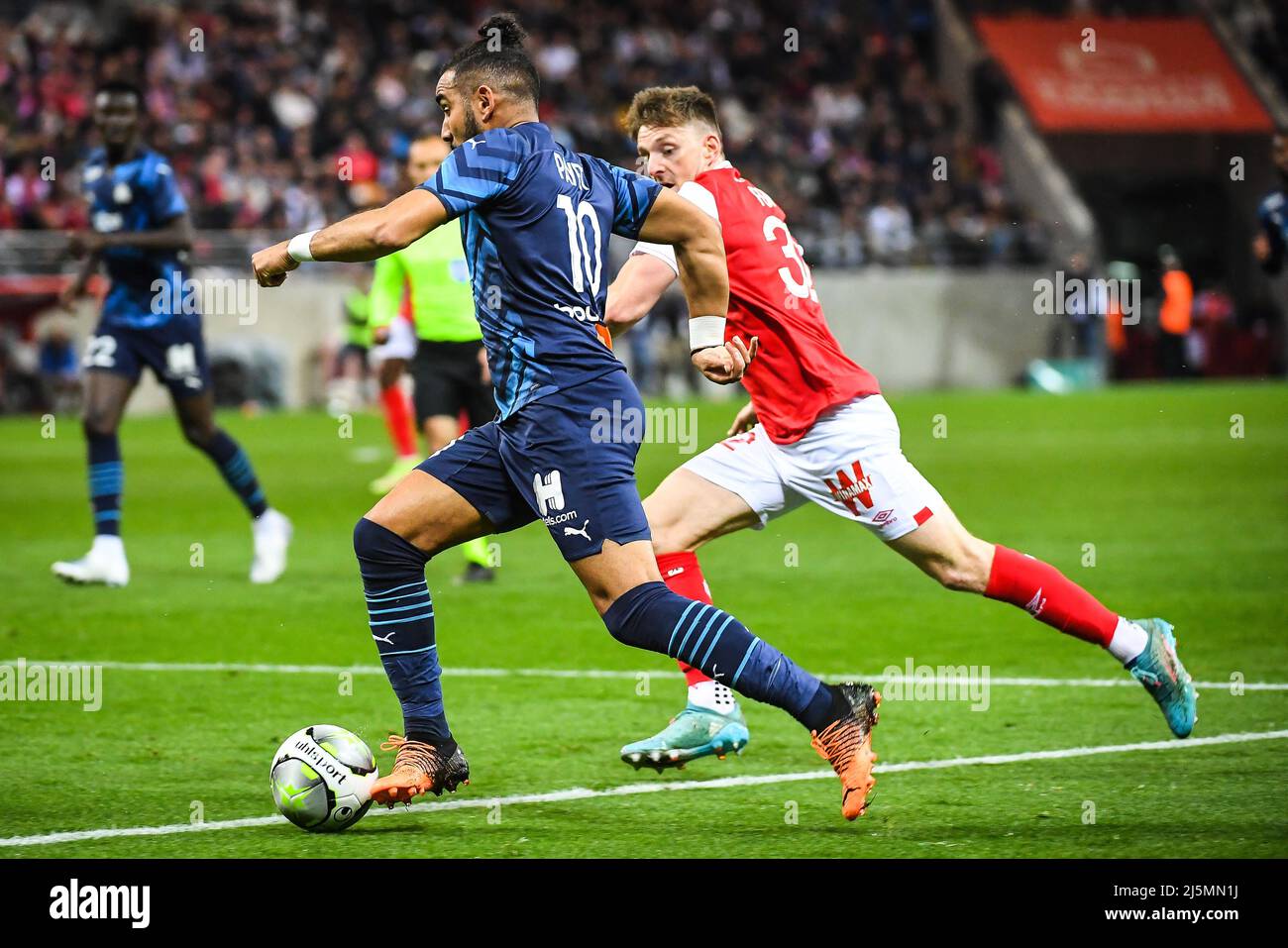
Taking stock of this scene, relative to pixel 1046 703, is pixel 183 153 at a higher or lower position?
higher

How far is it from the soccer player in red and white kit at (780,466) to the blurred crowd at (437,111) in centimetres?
2103

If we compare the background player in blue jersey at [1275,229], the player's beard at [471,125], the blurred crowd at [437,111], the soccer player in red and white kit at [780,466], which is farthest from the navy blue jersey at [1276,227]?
the blurred crowd at [437,111]

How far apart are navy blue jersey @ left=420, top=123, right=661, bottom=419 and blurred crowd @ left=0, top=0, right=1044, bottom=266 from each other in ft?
72.1

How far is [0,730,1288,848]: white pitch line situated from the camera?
17.9ft

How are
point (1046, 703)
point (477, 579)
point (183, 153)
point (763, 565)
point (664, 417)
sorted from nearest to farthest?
point (1046, 703), point (477, 579), point (763, 565), point (664, 417), point (183, 153)

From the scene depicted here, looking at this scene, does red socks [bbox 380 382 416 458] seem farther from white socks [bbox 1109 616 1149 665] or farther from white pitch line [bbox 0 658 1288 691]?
white socks [bbox 1109 616 1149 665]

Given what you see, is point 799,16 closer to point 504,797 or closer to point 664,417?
point 664,417

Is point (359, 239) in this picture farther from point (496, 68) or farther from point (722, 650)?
point (722, 650)

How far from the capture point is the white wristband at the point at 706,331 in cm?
577

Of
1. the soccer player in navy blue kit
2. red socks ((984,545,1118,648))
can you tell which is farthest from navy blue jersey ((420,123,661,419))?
red socks ((984,545,1118,648))

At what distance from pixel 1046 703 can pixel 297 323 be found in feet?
79.1

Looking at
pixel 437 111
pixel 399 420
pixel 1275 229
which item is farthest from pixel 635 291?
pixel 437 111

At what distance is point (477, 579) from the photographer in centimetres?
1155
